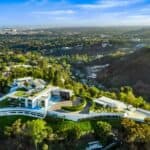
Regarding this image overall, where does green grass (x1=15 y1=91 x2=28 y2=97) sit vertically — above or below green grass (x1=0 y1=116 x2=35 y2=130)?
above

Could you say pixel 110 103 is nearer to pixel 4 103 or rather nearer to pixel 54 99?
pixel 54 99

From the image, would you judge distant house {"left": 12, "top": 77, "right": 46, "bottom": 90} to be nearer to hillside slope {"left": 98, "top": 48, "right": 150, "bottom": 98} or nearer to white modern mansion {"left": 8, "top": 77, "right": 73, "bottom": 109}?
white modern mansion {"left": 8, "top": 77, "right": 73, "bottom": 109}

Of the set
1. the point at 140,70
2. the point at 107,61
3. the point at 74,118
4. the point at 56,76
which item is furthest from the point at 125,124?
the point at 107,61

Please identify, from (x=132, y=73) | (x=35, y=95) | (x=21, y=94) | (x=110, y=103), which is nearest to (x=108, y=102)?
(x=110, y=103)

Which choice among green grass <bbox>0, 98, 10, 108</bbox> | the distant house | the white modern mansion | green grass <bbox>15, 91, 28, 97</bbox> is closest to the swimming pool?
the white modern mansion

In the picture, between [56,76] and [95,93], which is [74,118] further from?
[56,76]

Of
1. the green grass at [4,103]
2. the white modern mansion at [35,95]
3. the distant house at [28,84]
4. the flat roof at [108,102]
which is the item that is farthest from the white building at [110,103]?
the green grass at [4,103]

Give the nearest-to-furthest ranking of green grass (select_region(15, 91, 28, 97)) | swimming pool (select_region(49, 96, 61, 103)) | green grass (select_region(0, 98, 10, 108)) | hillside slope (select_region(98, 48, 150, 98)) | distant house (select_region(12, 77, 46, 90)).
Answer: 1. green grass (select_region(0, 98, 10, 108))
2. green grass (select_region(15, 91, 28, 97))
3. swimming pool (select_region(49, 96, 61, 103))
4. distant house (select_region(12, 77, 46, 90))
5. hillside slope (select_region(98, 48, 150, 98))

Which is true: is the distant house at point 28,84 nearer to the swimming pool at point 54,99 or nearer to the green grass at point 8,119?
the swimming pool at point 54,99

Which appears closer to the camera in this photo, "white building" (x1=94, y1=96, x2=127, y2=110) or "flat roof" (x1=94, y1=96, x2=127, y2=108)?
"white building" (x1=94, y1=96, x2=127, y2=110)
